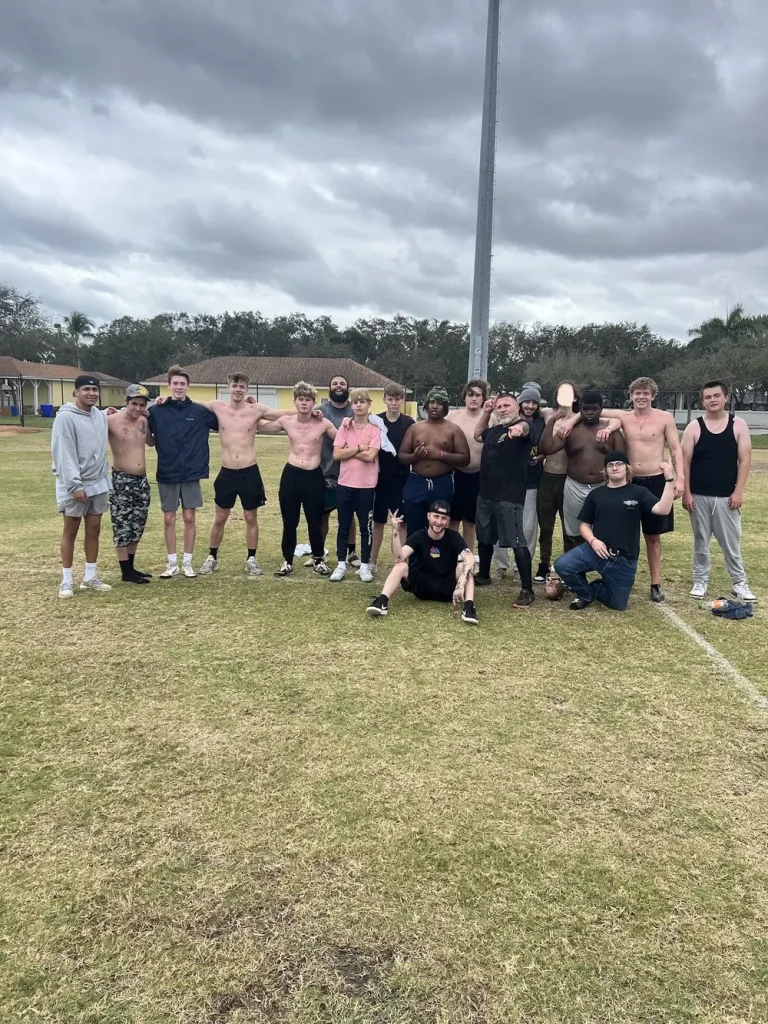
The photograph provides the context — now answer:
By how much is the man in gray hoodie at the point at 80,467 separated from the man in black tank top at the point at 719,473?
5.09 metres

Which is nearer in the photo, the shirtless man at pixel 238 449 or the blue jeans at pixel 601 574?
the blue jeans at pixel 601 574

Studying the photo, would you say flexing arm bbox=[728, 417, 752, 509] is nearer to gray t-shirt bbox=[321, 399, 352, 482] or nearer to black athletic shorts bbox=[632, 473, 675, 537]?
black athletic shorts bbox=[632, 473, 675, 537]

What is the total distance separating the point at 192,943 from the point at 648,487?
16.3 feet

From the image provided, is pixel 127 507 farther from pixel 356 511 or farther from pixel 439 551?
pixel 439 551

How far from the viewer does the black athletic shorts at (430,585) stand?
5.45m

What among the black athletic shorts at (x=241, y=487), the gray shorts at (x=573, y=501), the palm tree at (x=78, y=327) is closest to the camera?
the gray shorts at (x=573, y=501)

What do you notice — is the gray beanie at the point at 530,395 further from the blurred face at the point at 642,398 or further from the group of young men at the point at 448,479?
the blurred face at the point at 642,398

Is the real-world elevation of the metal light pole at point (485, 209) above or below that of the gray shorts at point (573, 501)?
above

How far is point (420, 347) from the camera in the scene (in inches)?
2781

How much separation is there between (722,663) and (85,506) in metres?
5.13

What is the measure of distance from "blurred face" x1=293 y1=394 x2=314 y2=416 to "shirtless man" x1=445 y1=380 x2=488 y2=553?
1293 millimetres

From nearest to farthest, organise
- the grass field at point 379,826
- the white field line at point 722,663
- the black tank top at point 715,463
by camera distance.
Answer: the grass field at point 379,826
the white field line at point 722,663
the black tank top at point 715,463

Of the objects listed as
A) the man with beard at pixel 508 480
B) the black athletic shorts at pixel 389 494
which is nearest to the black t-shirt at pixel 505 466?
the man with beard at pixel 508 480

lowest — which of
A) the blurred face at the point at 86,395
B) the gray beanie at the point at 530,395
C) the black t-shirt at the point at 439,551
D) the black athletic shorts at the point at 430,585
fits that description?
the black athletic shorts at the point at 430,585
